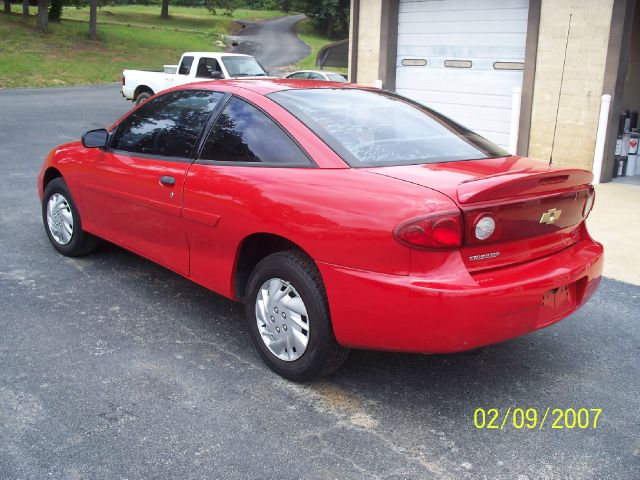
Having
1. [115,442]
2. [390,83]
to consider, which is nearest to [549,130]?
[390,83]

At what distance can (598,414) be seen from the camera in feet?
11.5

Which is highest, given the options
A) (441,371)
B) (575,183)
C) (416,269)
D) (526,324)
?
(575,183)

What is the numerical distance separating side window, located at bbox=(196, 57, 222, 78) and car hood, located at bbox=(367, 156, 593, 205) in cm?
1390

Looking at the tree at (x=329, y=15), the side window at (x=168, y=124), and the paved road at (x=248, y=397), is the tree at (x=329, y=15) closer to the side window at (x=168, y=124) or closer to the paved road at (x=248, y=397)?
the side window at (x=168, y=124)

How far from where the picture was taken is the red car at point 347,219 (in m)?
3.18

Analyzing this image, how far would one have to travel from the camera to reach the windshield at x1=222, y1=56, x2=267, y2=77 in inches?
664

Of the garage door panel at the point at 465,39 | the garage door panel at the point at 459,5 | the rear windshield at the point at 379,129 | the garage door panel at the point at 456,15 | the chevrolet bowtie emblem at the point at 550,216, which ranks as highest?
the garage door panel at the point at 459,5

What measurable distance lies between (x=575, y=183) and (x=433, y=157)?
0.76 metres

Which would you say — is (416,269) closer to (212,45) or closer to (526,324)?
(526,324)

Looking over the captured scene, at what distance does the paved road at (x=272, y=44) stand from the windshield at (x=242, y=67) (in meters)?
17.8

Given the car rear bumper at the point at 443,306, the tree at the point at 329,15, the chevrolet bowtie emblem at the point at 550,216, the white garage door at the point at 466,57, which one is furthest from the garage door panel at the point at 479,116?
the tree at the point at 329,15

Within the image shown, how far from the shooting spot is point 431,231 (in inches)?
123
